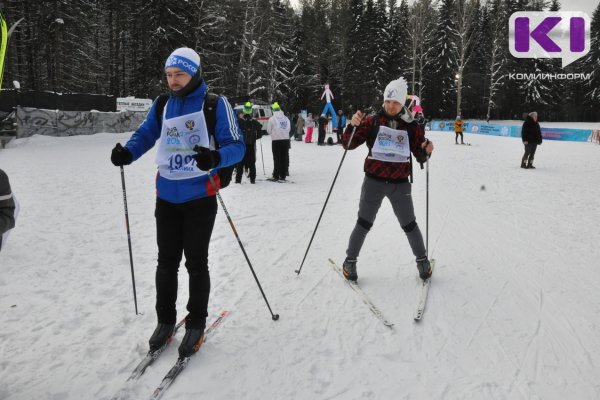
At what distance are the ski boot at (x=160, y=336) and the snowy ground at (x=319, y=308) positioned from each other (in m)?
0.12

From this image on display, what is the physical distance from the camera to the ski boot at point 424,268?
4.28 meters

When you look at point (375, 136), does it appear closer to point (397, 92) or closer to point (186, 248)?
point (397, 92)

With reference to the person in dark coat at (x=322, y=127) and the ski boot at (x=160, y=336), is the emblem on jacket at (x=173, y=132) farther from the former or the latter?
the person in dark coat at (x=322, y=127)

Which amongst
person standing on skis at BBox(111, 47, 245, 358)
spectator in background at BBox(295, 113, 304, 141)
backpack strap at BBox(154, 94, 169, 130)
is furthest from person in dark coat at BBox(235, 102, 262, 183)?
spectator in background at BBox(295, 113, 304, 141)

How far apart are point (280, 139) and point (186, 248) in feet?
25.8

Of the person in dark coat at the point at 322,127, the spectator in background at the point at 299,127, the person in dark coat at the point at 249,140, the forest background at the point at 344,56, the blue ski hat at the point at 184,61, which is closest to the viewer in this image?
the blue ski hat at the point at 184,61

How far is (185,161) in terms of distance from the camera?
275 cm

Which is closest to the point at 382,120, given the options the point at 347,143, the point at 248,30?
the point at 347,143

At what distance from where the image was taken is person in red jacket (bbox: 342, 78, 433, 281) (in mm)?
3979

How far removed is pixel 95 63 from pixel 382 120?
4457cm

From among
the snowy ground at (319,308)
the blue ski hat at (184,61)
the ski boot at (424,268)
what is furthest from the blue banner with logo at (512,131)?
the blue ski hat at (184,61)

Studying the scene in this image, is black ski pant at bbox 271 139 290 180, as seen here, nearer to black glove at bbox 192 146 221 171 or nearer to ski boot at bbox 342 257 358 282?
ski boot at bbox 342 257 358 282

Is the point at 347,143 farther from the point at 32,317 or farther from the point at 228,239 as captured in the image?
the point at 32,317

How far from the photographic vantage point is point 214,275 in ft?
14.9
